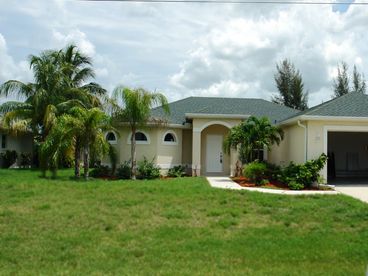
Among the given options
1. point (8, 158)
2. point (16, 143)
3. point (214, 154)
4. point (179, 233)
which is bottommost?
point (179, 233)

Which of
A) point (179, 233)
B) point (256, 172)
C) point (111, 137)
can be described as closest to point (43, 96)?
point (111, 137)

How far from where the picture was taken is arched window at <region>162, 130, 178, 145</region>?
24922mm

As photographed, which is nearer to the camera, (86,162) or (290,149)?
(86,162)

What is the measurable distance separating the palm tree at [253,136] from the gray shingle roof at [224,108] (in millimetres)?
3206

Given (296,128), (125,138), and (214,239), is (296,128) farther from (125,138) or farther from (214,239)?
(214,239)

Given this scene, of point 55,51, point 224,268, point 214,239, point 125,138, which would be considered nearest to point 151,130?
point 125,138

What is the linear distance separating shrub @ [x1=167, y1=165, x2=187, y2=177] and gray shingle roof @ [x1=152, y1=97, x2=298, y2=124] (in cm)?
234

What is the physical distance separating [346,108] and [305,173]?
412cm

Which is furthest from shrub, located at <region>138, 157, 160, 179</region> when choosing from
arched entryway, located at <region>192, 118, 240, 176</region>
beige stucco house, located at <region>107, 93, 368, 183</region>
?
arched entryway, located at <region>192, 118, 240, 176</region>

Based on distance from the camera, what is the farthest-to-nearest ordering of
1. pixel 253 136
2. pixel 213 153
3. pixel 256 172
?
pixel 213 153 < pixel 253 136 < pixel 256 172

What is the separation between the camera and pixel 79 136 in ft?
68.6

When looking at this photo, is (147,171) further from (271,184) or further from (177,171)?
(271,184)

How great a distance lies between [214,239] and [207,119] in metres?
14.5

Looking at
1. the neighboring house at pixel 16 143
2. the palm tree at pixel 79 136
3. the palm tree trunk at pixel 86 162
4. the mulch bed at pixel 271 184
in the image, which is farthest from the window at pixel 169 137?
the neighboring house at pixel 16 143
